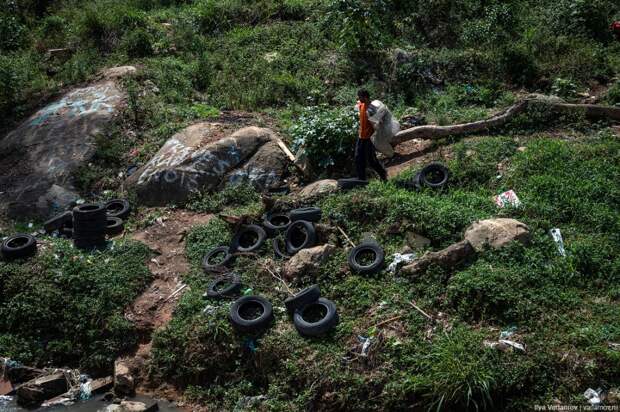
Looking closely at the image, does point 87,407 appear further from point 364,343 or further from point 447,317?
point 447,317

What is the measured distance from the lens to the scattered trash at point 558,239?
7.30 meters

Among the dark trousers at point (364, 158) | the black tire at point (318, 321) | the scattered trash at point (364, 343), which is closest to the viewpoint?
the scattered trash at point (364, 343)

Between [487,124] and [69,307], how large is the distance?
7.11m

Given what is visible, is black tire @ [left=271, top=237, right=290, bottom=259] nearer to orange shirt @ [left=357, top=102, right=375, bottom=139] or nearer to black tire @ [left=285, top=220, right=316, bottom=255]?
black tire @ [left=285, top=220, right=316, bottom=255]

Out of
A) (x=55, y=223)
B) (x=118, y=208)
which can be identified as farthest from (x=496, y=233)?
(x=55, y=223)

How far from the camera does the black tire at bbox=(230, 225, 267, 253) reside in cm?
853

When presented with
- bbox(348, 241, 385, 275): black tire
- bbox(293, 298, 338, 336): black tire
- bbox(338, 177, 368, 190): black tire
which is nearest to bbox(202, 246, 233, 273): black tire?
bbox(293, 298, 338, 336): black tire

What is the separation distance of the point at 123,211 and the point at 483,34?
27.9 feet

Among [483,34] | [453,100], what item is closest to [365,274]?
[453,100]

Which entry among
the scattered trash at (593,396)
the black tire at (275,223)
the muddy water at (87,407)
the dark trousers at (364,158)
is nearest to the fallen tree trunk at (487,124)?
the dark trousers at (364,158)

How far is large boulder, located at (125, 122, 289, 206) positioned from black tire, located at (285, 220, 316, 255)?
2.14 m

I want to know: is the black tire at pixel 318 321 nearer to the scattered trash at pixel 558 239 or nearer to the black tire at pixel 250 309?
the black tire at pixel 250 309

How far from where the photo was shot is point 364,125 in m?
9.23

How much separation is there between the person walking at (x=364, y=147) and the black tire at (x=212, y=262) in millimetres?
2394
